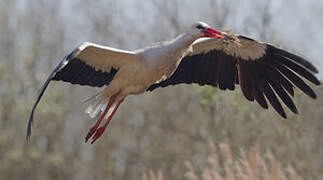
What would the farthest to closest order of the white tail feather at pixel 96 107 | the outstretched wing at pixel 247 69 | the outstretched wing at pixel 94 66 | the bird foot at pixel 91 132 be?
the white tail feather at pixel 96 107 → the outstretched wing at pixel 247 69 → the bird foot at pixel 91 132 → the outstretched wing at pixel 94 66

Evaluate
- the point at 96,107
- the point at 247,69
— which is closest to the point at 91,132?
the point at 96,107

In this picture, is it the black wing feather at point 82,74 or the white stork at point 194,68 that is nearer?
the white stork at point 194,68

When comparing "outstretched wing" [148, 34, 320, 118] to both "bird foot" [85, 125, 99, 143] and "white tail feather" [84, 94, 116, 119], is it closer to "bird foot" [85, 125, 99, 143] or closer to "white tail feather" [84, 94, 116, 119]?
"white tail feather" [84, 94, 116, 119]

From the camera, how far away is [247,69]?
7.39m

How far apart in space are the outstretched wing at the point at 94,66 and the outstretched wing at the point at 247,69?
884mm

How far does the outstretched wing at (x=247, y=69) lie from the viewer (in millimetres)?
6977

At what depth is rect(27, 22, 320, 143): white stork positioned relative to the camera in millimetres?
6363

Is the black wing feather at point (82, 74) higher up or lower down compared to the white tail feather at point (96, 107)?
higher up

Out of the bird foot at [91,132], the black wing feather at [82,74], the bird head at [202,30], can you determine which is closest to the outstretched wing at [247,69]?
the bird head at [202,30]

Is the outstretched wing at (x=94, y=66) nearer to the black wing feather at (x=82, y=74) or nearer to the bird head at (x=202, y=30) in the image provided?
the black wing feather at (x=82, y=74)

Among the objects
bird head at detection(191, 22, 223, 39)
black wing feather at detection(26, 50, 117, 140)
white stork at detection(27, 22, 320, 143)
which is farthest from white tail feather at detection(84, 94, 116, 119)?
bird head at detection(191, 22, 223, 39)

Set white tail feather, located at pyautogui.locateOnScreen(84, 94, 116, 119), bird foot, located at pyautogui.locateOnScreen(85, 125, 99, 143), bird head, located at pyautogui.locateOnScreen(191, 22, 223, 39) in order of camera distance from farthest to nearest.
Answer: white tail feather, located at pyautogui.locateOnScreen(84, 94, 116, 119) < bird foot, located at pyautogui.locateOnScreen(85, 125, 99, 143) < bird head, located at pyautogui.locateOnScreen(191, 22, 223, 39)

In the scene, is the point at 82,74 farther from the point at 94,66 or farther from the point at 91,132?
the point at 91,132

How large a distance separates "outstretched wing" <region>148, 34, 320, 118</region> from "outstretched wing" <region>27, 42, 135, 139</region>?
884 mm
